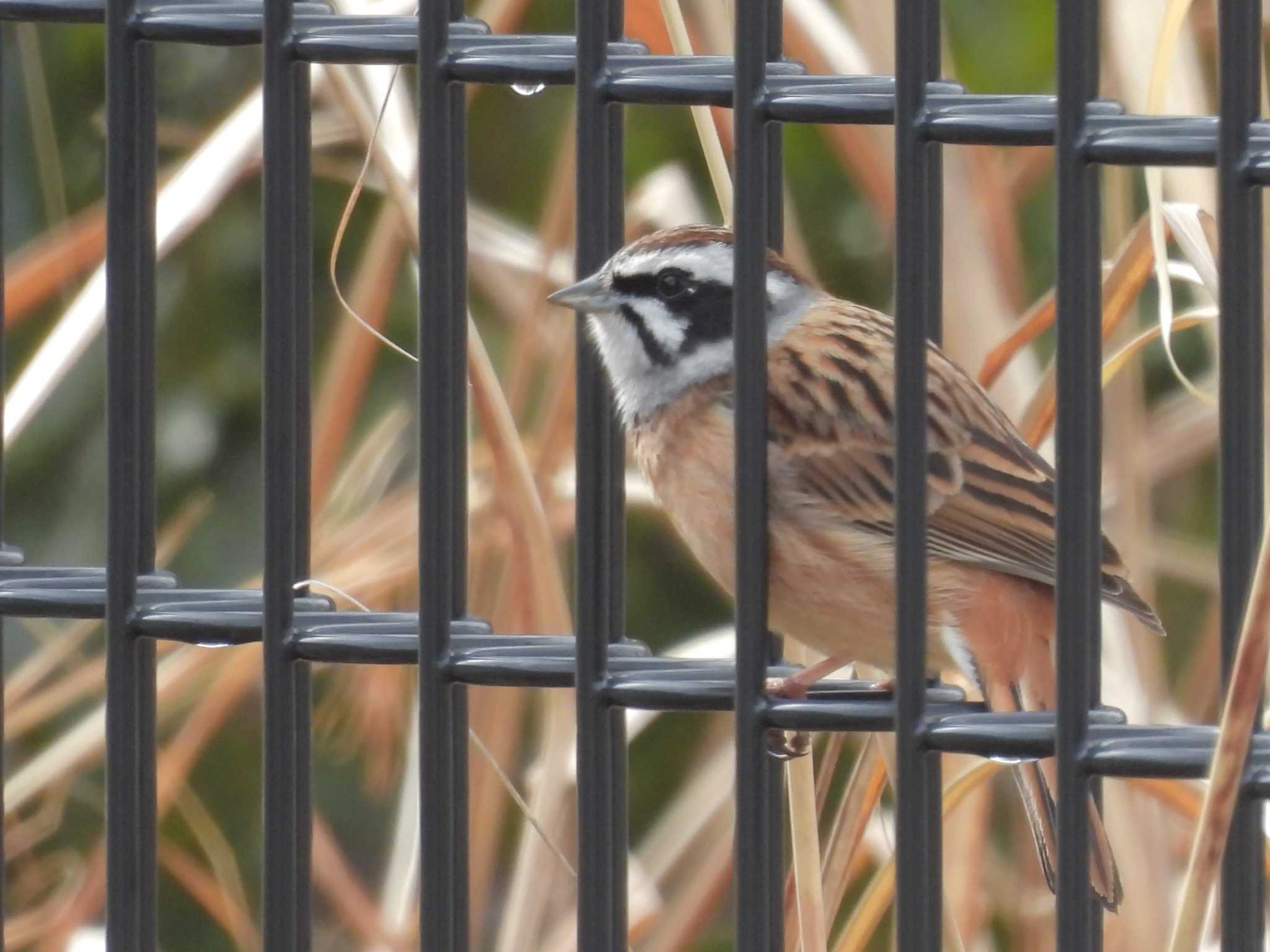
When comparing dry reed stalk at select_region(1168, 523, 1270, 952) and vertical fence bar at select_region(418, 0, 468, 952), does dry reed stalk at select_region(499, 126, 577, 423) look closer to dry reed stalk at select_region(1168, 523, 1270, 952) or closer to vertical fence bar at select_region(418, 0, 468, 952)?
vertical fence bar at select_region(418, 0, 468, 952)

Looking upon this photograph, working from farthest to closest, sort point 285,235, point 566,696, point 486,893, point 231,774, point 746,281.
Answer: point 231,774 → point 486,893 → point 566,696 → point 285,235 → point 746,281

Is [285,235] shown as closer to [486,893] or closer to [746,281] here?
[746,281]

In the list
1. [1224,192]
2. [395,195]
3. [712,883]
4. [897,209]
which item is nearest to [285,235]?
[395,195]

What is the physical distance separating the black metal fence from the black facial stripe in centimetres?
56

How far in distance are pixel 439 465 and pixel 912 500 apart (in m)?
0.50

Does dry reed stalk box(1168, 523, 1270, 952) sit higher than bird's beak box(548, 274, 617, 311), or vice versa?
bird's beak box(548, 274, 617, 311)

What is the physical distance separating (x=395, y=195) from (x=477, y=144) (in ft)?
7.34

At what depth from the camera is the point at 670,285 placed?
298 cm

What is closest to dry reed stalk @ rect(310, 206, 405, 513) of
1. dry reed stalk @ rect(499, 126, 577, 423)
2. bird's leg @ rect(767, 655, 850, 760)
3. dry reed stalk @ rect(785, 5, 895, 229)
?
dry reed stalk @ rect(499, 126, 577, 423)

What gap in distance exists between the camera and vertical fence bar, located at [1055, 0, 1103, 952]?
204 cm

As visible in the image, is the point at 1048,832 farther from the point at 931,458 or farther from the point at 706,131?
the point at 706,131

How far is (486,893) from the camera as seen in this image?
3982 millimetres

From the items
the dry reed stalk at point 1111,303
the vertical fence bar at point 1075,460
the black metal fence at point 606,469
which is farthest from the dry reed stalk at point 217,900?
the vertical fence bar at point 1075,460

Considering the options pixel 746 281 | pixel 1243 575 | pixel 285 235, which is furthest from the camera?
pixel 285 235
